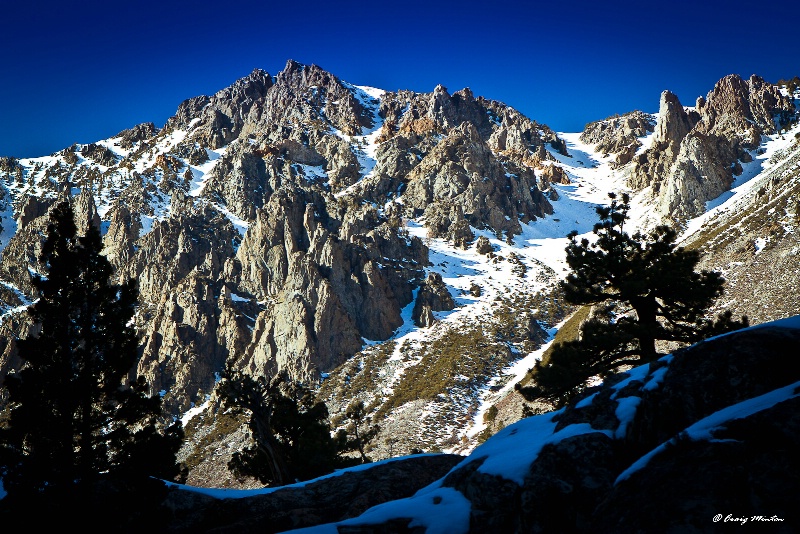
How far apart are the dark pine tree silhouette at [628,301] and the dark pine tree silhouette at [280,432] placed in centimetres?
1420

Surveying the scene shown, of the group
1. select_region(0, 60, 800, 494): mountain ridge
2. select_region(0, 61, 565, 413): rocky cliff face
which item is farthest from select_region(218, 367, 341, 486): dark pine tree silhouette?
select_region(0, 61, 565, 413): rocky cliff face

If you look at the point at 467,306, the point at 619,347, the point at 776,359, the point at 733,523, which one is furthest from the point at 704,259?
the point at 733,523

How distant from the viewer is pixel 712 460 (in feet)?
26.7

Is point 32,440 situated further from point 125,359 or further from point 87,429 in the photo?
point 125,359

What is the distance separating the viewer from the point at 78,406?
57.7 ft

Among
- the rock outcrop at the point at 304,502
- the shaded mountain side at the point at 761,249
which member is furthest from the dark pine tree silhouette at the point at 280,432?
the shaded mountain side at the point at 761,249

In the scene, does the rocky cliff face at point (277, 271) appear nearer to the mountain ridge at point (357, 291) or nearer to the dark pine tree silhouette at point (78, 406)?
the mountain ridge at point (357, 291)

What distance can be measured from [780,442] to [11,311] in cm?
20191

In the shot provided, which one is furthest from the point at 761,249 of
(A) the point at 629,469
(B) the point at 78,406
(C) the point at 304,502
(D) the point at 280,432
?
(B) the point at 78,406

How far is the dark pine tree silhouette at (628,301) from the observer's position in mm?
22641

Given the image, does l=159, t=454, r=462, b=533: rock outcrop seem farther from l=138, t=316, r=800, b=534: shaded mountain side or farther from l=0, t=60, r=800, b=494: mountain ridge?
l=0, t=60, r=800, b=494: mountain ridge

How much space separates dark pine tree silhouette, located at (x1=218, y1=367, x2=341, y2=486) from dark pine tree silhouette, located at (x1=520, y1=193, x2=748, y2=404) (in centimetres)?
1420

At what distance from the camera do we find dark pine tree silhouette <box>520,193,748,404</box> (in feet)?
74.3

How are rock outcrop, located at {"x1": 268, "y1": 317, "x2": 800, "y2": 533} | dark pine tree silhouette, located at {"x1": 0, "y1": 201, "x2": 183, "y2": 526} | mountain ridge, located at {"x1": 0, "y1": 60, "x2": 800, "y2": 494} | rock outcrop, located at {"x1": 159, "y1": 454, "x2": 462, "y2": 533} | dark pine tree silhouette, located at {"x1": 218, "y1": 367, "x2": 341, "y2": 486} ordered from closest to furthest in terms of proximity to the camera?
1. rock outcrop, located at {"x1": 268, "y1": 317, "x2": 800, "y2": 533}
2. rock outcrop, located at {"x1": 159, "y1": 454, "x2": 462, "y2": 533}
3. dark pine tree silhouette, located at {"x1": 0, "y1": 201, "x2": 183, "y2": 526}
4. dark pine tree silhouette, located at {"x1": 218, "y1": 367, "x2": 341, "y2": 486}
5. mountain ridge, located at {"x1": 0, "y1": 60, "x2": 800, "y2": 494}
